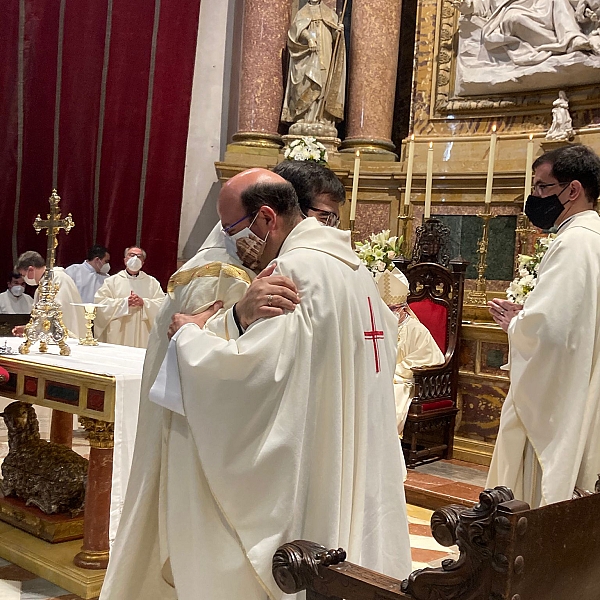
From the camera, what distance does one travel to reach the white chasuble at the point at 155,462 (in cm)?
228

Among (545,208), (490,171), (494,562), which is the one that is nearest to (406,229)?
(490,171)

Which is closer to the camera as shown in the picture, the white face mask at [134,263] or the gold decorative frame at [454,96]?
the gold decorative frame at [454,96]

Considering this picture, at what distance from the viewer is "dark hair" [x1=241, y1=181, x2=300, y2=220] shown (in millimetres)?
2174

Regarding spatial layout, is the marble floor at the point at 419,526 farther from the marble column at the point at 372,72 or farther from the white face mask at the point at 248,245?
the marble column at the point at 372,72

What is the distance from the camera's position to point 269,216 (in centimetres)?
219

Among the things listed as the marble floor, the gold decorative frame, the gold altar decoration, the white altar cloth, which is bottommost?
the marble floor

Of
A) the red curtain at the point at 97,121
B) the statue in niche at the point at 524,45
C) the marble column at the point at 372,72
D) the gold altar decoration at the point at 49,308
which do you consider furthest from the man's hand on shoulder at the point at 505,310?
the red curtain at the point at 97,121

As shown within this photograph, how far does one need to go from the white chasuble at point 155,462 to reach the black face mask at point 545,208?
1388mm

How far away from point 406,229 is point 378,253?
123 centimetres

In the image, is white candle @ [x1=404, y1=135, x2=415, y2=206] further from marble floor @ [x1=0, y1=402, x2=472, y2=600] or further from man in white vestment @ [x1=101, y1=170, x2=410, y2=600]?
man in white vestment @ [x1=101, y1=170, x2=410, y2=600]

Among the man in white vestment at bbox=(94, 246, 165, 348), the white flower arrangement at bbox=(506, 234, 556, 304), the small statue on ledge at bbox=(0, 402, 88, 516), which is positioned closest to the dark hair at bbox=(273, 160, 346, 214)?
the small statue on ledge at bbox=(0, 402, 88, 516)

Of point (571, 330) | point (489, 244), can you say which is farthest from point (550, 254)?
A: point (489, 244)

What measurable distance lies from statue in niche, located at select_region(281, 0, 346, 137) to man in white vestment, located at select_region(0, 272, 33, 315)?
2.72 metres

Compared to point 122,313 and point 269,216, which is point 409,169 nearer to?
point 122,313
